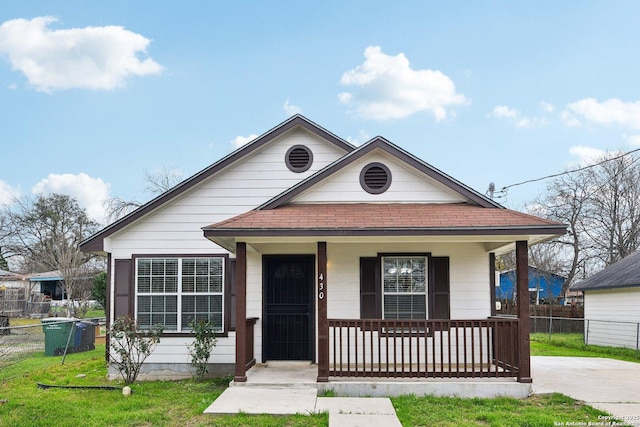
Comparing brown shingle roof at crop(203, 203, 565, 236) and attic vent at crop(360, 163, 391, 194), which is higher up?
attic vent at crop(360, 163, 391, 194)

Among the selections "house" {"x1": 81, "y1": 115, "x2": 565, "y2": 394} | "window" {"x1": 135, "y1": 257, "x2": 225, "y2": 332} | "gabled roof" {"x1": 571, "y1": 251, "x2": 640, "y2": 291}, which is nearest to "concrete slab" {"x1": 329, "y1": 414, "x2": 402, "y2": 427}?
"house" {"x1": 81, "y1": 115, "x2": 565, "y2": 394}

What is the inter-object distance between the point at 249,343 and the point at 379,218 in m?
3.05

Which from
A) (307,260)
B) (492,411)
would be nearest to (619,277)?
(307,260)

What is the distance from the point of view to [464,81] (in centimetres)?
1734

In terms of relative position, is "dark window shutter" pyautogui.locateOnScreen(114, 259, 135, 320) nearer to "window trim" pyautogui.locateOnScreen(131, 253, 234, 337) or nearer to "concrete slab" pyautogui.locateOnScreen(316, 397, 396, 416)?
"window trim" pyautogui.locateOnScreen(131, 253, 234, 337)

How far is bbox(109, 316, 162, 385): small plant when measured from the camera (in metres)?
9.51

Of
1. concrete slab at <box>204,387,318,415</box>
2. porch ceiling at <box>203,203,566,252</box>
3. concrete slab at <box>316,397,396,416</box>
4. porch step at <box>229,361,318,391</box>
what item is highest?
porch ceiling at <box>203,203,566,252</box>

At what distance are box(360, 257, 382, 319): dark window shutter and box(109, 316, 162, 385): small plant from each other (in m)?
3.65

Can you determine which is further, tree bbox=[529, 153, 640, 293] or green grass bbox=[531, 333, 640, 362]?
tree bbox=[529, 153, 640, 293]

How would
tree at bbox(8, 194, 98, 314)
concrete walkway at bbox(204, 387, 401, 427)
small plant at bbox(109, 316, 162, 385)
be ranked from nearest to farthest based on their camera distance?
1. concrete walkway at bbox(204, 387, 401, 427)
2. small plant at bbox(109, 316, 162, 385)
3. tree at bbox(8, 194, 98, 314)

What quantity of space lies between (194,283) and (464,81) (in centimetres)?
1109

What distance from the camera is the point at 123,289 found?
1041 cm

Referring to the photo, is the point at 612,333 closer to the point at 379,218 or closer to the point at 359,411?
the point at 379,218

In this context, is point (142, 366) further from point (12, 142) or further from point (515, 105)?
point (12, 142)
